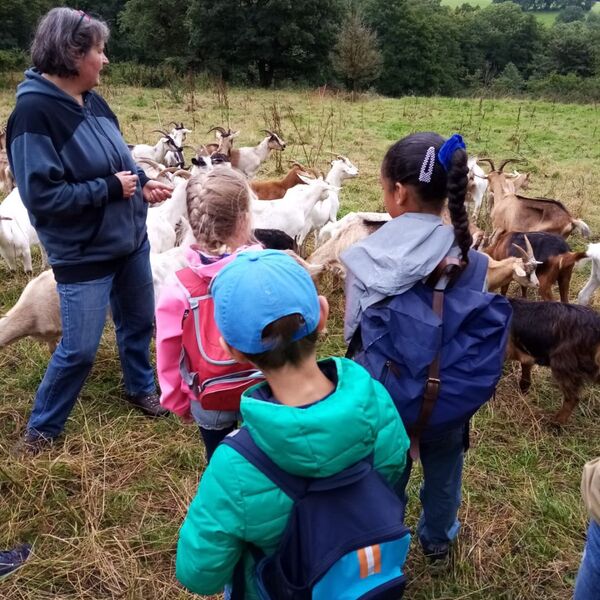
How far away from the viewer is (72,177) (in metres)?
2.58

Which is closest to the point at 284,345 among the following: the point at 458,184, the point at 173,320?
the point at 458,184

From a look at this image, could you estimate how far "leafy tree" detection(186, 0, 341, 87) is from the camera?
27047 millimetres

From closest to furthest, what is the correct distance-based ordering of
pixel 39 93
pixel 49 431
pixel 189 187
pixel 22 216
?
1. pixel 189 187
2. pixel 39 93
3. pixel 49 431
4. pixel 22 216

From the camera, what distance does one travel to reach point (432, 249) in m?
1.67

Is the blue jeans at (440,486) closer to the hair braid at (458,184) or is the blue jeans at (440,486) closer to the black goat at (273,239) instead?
the hair braid at (458,184)

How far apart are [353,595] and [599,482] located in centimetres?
62

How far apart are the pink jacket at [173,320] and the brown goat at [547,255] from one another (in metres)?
3.60

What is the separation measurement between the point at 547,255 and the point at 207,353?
401 cm

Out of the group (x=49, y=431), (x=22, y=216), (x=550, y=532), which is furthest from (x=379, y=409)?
(x=22, y=216)

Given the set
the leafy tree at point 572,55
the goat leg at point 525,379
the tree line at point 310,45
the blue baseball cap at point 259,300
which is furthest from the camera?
the leafy tree at point 572,55

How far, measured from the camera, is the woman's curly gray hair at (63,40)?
7.96 feet

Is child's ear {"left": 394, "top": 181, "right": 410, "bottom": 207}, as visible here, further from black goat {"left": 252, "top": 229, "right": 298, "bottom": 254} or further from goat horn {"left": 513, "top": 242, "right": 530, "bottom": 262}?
goat horn {"left": 513, "top": 242, "right": 530, "bottom": 262}

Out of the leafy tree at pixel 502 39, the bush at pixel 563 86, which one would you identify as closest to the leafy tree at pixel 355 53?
the bush at pixel 563 86

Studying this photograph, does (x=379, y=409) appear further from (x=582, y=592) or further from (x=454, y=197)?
(x=582, y=592)
